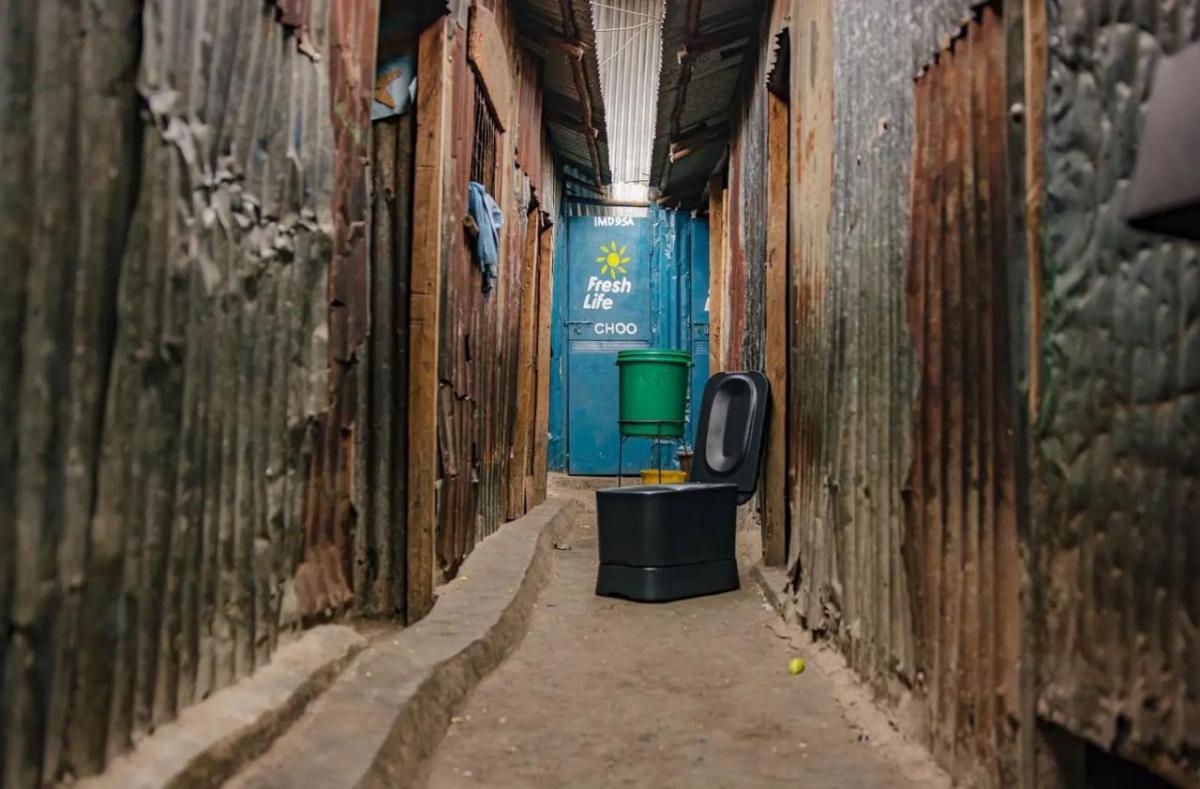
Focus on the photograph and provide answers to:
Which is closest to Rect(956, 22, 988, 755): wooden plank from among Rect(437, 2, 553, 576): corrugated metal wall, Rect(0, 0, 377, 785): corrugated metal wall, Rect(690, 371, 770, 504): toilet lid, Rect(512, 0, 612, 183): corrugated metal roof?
Rect(0, 0, 377, 785): corrugated metal wall

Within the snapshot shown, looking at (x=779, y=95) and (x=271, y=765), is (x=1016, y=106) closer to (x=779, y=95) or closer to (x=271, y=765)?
(x=271, y=765)

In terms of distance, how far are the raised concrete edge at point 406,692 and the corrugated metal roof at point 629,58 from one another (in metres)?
7.41

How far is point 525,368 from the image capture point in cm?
675

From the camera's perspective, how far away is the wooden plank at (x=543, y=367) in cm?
735

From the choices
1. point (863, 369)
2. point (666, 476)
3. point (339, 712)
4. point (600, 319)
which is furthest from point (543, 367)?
point (339, 712)

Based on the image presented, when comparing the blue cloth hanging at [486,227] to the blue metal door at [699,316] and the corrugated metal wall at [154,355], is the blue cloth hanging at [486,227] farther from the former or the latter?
the blue metal door at [699,316]

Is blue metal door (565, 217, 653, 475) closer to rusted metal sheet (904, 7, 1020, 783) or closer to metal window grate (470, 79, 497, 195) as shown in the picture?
metal window grate (470, 79, 497, 195)

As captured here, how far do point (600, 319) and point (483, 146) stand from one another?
16.6ft

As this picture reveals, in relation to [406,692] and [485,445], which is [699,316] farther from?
[406,692]

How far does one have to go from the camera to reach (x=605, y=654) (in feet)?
11.9

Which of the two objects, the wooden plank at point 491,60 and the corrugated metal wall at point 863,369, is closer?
the corrugated metal wall at point 863,369

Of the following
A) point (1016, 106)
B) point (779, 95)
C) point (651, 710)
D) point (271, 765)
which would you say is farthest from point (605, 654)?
point (779, 95)

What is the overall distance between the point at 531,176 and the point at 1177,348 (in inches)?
233

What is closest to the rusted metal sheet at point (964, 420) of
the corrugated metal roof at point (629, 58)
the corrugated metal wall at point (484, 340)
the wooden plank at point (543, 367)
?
the corrugated metal wall at point (484, 340)
